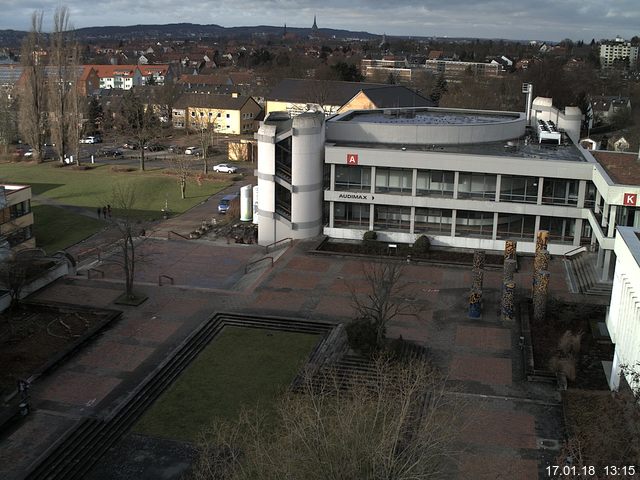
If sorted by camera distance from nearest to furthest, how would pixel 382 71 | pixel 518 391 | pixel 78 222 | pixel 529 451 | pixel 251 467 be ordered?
pixel 251 467, pixel 529 451, pixel 518 391, pixel 78 222, pixel 382 71

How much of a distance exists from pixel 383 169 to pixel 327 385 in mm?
23749

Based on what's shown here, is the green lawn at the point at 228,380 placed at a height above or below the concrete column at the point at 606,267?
below

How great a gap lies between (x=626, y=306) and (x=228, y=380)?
15.5 m

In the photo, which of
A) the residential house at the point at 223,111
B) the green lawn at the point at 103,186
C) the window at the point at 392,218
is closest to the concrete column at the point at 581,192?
the window at the point at 392,218

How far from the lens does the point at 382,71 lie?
17475 cm

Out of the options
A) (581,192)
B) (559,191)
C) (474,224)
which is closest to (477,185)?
(474,224)

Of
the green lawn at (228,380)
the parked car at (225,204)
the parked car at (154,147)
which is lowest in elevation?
the green lawn at (228,380)

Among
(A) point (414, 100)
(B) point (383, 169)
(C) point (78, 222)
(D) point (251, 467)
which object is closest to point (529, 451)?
(D) point (251, 467)

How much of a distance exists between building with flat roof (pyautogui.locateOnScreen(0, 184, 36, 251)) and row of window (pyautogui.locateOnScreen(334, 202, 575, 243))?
796 inches

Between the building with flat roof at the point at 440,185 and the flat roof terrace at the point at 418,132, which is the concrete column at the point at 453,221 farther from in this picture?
the flat roof terrace at the point at 418,132

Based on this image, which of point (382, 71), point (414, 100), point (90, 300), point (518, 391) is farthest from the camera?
point (382, 71)

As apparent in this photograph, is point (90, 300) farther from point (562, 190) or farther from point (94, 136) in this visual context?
point (94, 136)

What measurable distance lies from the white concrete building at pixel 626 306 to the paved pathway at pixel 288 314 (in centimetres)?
324

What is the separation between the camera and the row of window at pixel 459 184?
148 ft
